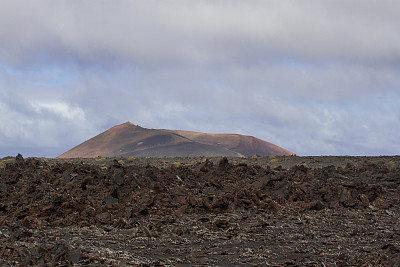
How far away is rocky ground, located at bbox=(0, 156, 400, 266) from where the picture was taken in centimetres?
616

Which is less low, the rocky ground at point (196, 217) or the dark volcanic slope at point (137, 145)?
the dark volcanic slope at point (137, 145)

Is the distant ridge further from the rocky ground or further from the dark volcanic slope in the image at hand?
the rocky ground

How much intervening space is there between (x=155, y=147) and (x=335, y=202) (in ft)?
81.6

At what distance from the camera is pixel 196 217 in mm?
8516

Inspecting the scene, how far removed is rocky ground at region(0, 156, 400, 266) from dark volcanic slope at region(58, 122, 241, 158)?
19.1 m

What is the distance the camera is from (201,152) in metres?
31.0

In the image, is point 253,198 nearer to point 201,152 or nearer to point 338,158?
point 338,158

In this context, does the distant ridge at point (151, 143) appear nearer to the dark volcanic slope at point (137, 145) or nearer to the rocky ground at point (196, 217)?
the dark volcanic slope at point (137, 145)

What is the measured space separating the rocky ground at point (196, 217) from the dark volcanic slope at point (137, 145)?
1905 centimetres

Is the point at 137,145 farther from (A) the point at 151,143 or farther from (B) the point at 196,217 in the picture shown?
(B) the point at 196,217

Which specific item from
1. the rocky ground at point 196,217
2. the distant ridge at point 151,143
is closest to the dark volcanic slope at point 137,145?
the distant ridge at point 151,143

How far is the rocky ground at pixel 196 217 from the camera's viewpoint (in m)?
6.16

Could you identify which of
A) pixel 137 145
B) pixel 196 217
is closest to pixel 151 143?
pixel 137 145

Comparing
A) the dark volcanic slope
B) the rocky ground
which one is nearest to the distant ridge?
the dark volcanic slope
